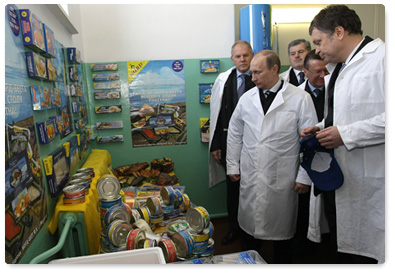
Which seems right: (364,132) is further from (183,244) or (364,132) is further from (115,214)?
(115,214)

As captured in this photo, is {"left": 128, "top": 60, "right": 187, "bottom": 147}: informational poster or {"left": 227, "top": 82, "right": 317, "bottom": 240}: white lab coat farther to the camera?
{"left": 128, "top": 60, "right": 187, "bottom": 147}: informational poster

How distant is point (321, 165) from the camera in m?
1.36

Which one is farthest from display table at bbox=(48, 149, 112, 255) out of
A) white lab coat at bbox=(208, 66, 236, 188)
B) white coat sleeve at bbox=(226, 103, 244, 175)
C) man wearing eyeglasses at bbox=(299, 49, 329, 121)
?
man wearing eyeglasses at bbox=(299, 49, 329, 121)

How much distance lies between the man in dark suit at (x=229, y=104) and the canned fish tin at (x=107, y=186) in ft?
3.73

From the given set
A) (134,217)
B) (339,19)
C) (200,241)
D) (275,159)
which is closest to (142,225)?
A: (134,217)

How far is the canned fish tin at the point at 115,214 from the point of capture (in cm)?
128

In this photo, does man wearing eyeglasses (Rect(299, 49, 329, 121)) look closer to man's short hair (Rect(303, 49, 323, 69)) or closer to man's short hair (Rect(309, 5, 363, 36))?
man's short hair (Rect(303, 49, 323, 69))

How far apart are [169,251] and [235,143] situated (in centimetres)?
98

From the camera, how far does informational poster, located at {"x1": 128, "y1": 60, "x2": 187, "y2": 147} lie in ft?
8.40

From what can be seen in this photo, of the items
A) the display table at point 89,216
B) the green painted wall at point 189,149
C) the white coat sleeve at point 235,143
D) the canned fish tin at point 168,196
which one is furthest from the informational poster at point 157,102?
the canned fish tin at point 168,196

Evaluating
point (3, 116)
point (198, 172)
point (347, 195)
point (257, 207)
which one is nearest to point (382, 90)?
point (347, 195)

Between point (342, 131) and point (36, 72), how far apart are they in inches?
50.1

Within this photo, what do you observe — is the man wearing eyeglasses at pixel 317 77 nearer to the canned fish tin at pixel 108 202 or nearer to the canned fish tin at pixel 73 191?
the canned fish tin at pixel 108 202

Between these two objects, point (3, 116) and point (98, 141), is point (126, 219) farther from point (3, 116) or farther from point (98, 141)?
point (98, 141)
